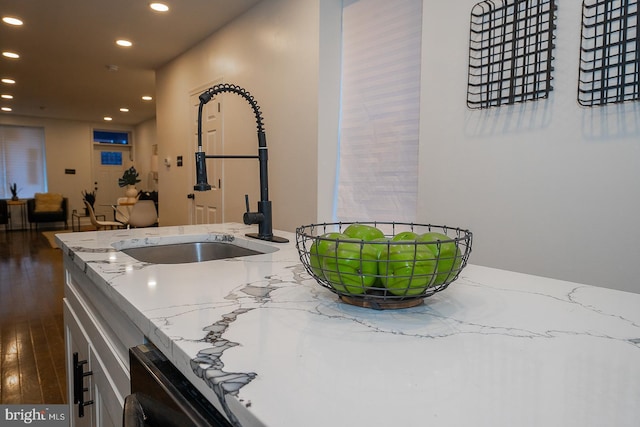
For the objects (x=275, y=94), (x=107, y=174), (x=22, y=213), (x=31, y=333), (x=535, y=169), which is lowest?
(x=31, y=333)

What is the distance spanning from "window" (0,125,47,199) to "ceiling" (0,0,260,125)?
2645 mm

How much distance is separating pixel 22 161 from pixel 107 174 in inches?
70.6

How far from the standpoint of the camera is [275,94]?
3.14 m

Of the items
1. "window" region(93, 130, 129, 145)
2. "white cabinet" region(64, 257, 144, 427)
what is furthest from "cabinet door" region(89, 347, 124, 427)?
"window" region(93, 130, 129, 145)

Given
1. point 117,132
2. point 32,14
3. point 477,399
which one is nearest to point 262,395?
point 477,399

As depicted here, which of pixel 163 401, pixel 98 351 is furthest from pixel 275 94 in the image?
pixel 163 401

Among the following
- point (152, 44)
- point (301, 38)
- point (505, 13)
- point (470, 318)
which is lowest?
point (470, 318)

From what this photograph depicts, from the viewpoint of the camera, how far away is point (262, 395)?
42 centimetres

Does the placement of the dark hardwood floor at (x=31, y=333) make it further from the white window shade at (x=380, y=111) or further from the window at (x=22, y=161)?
the window at (x=22, y=161)

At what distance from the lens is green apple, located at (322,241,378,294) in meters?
0.66

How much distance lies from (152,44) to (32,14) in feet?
3.49

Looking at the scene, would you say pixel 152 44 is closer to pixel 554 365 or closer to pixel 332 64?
pixel 332 64

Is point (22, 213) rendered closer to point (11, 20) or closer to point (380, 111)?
point (11, 20)

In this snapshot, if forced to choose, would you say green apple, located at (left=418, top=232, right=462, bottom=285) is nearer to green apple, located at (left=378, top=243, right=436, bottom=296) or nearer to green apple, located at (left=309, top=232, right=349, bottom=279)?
green apple, located at (left=378, top=243, right=436, bottom=296)
